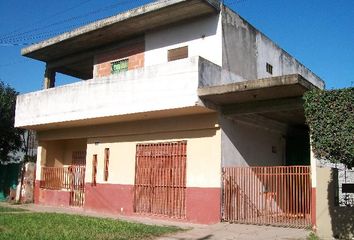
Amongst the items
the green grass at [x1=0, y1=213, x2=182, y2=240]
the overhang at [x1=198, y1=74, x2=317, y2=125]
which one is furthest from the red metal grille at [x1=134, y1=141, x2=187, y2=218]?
the green grass at [x1=0, y1=213, x2=182, y2=240]

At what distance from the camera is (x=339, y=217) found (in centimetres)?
1034

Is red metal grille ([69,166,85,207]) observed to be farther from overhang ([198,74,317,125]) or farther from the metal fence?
overhang ([198,74,317,125])

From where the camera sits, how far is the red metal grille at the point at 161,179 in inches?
557

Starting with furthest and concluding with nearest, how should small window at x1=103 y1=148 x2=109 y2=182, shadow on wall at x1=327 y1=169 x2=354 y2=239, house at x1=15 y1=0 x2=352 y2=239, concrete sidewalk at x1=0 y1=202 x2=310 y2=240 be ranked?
small window at x1=103 y1=148 x2=109 y2=182, house at x1=15 y1=0 x2=352 y2=239, concrete sidewalk at x1=0 y1=202 x2=310 y2=240, shadow on wall at x1=327 y1=169 x2=354 y2=239

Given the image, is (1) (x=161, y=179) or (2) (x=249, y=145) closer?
(1) (x=161, y=179)

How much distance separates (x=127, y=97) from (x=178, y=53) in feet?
8.00

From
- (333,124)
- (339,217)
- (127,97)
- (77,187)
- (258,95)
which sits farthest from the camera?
(77,187)

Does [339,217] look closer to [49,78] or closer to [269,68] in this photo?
[269,68]

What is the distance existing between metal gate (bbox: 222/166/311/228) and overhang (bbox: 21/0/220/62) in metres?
5.30

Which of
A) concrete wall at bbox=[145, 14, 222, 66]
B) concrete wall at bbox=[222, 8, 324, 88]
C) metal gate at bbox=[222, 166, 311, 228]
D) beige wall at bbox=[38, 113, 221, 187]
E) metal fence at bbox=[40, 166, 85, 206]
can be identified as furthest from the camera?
metal fence at bbox=[40, 166, 85, 206]

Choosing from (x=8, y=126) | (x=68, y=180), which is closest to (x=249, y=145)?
(x=68, y=180)

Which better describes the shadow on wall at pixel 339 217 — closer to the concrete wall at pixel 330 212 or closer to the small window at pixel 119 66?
the concrete wall at pixel 330 212

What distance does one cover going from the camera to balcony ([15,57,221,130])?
12.9 meters

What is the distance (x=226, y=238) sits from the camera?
1050cm
